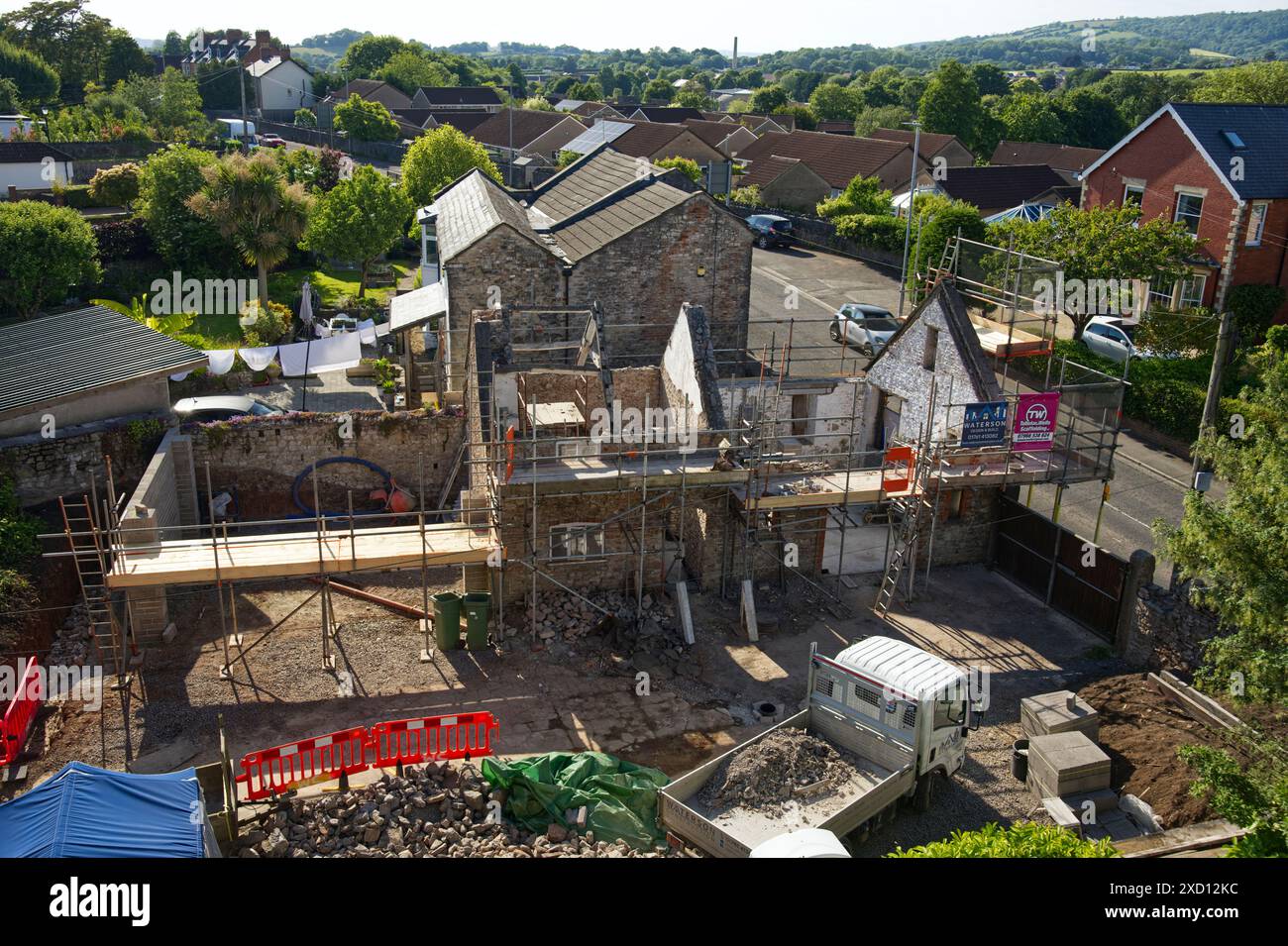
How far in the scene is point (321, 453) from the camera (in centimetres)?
2559

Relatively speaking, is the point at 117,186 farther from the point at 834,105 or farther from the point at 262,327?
the point at 834,105

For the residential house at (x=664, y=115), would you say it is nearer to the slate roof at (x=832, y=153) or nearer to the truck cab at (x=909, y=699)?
the slate roof at (x=832, y=153)

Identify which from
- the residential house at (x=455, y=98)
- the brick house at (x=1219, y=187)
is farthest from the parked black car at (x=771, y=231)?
the residential house at (x=455, y=98)

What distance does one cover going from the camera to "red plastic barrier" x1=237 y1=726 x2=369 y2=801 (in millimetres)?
15289

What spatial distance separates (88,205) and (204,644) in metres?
46.1

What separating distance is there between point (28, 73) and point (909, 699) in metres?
93.9

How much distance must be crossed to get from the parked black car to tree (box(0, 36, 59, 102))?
6211 centimetres

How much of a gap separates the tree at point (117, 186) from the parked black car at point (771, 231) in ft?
104

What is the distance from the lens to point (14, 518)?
70.8 feet

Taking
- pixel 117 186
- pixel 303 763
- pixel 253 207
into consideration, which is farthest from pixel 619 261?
pixel 117 186

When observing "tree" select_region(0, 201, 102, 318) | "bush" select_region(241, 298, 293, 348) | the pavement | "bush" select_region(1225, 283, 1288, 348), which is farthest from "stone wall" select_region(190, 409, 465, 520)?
"bush" select_region(1225, 283, 1288, 348)

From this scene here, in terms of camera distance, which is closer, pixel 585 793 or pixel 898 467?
pixel 585 793

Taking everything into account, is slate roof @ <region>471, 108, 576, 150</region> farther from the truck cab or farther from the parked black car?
the truck cab
